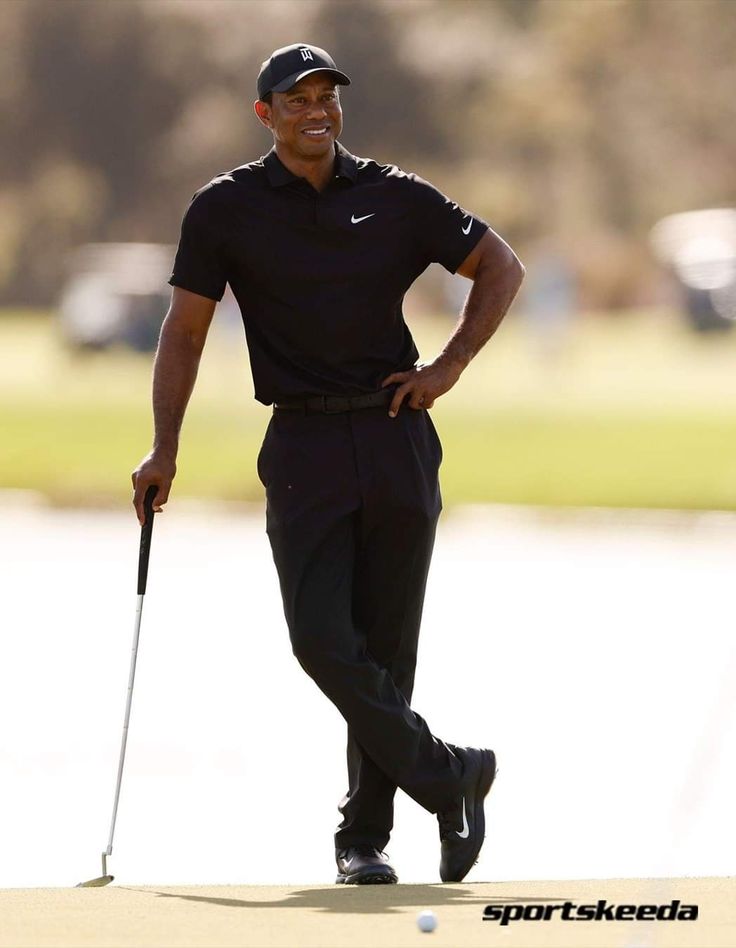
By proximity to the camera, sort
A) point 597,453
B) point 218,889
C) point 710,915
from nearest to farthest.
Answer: point 710,915, point 218,889, point 597,453

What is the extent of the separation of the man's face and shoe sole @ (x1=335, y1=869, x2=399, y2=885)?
1.88 metres

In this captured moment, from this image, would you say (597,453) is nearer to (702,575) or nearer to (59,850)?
(702,575)

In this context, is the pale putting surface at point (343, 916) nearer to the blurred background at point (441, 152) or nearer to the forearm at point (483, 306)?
the forearm at point (483, 306)

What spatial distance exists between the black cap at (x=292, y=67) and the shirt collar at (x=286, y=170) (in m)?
0.17

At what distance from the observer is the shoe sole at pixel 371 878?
18.0 feet

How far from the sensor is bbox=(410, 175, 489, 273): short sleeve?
548cm

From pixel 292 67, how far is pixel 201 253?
532mm

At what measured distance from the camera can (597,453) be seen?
27.0 metres

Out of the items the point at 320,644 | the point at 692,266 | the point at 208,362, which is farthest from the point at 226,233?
the point at 692,266

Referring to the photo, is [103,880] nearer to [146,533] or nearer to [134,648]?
[134,648]

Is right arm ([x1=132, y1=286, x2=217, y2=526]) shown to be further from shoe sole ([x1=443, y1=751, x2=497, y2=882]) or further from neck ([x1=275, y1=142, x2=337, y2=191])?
shoe sole ([x1=443, y1=751, x2=497, y2=882])

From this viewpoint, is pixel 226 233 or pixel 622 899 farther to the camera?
pixel 226 233

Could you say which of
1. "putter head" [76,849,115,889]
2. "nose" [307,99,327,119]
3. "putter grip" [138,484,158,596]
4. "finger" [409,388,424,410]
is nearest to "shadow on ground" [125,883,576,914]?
"putter head" [76,849,115,889]

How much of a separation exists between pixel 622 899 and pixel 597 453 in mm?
22555
